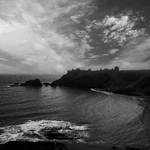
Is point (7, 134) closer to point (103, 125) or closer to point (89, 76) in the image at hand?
point (103, 125)

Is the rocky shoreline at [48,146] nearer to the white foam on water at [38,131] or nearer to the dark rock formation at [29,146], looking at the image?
the dark rock formation at [29,146]

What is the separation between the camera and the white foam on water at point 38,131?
1225 inches

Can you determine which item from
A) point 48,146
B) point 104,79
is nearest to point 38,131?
point 48,146

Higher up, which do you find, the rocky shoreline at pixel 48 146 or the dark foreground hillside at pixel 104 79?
the dark foreground hillside at pixel 104 79

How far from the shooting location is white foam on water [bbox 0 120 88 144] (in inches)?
1225

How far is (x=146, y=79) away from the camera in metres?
111

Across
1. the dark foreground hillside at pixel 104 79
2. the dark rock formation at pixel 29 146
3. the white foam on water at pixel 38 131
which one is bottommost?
the white foam on water at pixel 38 131

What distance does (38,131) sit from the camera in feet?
114

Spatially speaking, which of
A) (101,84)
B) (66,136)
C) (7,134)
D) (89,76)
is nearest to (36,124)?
(7,134)

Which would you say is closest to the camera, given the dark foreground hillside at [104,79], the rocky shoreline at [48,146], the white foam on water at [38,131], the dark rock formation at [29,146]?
the dark rock formation at [29,146]

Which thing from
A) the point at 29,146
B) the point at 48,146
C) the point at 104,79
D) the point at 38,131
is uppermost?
the point at 104,79

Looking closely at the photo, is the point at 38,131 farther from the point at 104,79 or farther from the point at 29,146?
the point at 104,79

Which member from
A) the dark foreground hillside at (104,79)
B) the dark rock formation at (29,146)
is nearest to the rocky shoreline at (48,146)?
the dark rock formation at (29,146)

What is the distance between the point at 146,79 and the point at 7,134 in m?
105
